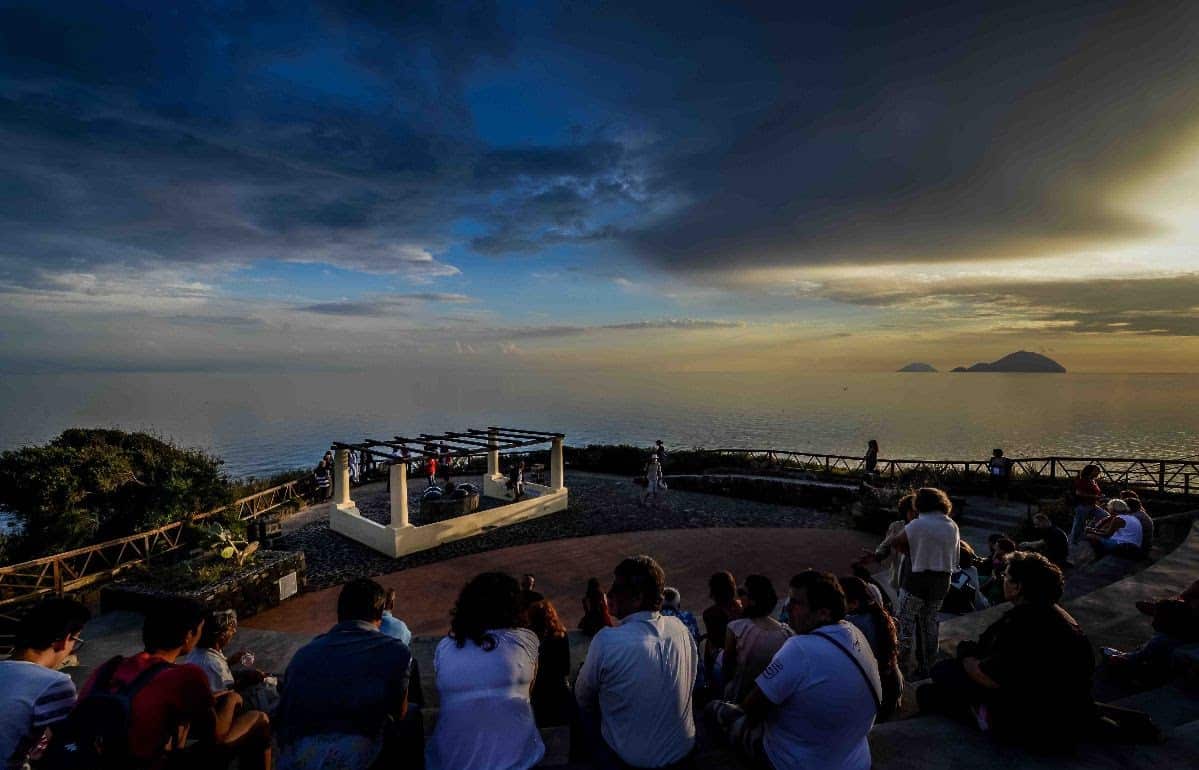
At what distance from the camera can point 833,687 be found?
259 cm

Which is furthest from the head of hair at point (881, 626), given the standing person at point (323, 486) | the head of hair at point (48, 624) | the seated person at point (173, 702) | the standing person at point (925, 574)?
the standing person at point (323, 486)

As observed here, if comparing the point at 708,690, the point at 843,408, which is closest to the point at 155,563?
the point at 708,690

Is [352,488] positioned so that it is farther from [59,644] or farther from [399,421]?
[399,421]

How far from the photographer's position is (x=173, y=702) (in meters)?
2.55

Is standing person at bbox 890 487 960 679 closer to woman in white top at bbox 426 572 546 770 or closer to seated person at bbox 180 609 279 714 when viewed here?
woman in white top at bbox 426 572 546 770

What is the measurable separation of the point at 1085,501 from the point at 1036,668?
857 centimetres

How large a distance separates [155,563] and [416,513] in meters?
5.89

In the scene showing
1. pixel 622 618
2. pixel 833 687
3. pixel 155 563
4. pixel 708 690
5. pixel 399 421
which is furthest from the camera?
pixel 399 421

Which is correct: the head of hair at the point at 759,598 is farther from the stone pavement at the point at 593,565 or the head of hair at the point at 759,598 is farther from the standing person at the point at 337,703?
the stone pavement at the point at 593,565

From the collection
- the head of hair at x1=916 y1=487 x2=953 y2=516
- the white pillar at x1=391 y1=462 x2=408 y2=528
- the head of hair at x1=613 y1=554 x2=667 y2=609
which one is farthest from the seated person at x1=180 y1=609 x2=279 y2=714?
the white pillar at x1=391 y1=462 x2=408 y2=528

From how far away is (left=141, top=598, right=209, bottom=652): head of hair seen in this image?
2762 mm

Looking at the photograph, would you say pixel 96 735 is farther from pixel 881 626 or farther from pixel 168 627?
pixel 881 626

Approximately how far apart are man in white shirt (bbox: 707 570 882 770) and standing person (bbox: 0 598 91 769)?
135 inches

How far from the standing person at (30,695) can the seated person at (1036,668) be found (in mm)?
4919
